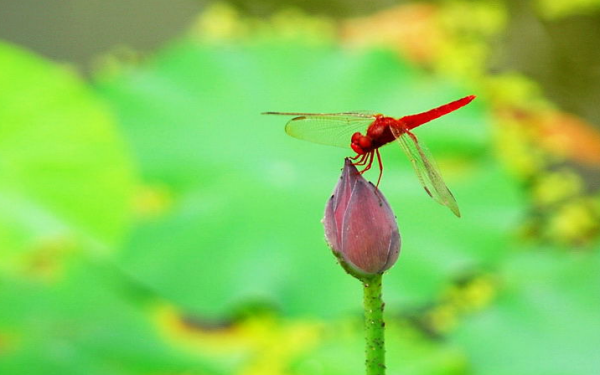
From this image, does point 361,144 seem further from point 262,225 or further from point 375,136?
point 262,225

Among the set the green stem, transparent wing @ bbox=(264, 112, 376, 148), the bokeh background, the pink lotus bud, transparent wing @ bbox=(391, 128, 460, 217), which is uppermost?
the bokeh background

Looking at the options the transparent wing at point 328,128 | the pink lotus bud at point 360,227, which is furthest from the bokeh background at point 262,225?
the pink lotus bud at point 360,227

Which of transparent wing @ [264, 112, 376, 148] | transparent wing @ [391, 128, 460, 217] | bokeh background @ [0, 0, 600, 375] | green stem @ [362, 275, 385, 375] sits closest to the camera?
green stem @ [362, 275, 385, 375]

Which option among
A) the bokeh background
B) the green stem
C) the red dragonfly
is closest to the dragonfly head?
the red dragonfly

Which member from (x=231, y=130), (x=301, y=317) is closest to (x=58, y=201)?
(x=231, y=130)

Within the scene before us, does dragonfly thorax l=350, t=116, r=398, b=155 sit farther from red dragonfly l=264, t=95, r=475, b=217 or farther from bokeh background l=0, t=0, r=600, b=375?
bokeh background l=0, t=0, r=600, b=375

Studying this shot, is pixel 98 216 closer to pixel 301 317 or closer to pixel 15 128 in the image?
pixel 15 128
